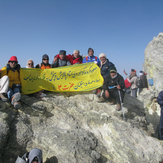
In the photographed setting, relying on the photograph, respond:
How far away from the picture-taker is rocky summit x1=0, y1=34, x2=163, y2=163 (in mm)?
3631

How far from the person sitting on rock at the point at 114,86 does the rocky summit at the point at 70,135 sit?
0.81 m

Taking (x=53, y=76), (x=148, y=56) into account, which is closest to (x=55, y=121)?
(x=53, y=76)

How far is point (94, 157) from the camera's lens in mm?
3691

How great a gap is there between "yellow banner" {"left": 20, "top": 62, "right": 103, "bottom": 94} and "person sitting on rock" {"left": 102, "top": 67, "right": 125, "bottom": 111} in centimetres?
51

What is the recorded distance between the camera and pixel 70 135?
415 cm

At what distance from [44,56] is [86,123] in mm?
4078

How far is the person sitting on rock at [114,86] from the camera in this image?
22.7ft

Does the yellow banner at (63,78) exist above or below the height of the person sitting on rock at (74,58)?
below

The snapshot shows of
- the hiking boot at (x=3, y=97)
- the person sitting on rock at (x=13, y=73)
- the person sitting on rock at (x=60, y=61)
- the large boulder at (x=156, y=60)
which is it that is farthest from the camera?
the large boulder at (x=156, y=60)

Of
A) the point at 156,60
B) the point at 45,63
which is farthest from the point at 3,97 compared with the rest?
the point at 156,60

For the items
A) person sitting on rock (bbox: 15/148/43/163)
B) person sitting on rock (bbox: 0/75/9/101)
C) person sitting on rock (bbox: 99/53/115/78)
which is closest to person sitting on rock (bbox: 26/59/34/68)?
person sitting on rock (bbox: 0/75/9/101)

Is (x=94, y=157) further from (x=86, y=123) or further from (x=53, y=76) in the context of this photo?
(x=53, y=76)

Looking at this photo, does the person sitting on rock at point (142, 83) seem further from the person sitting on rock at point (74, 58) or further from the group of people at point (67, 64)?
the person sitting on rock at point (74, 58)

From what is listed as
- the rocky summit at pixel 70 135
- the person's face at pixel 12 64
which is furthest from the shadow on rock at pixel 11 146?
the person's face at pixel 12 64
